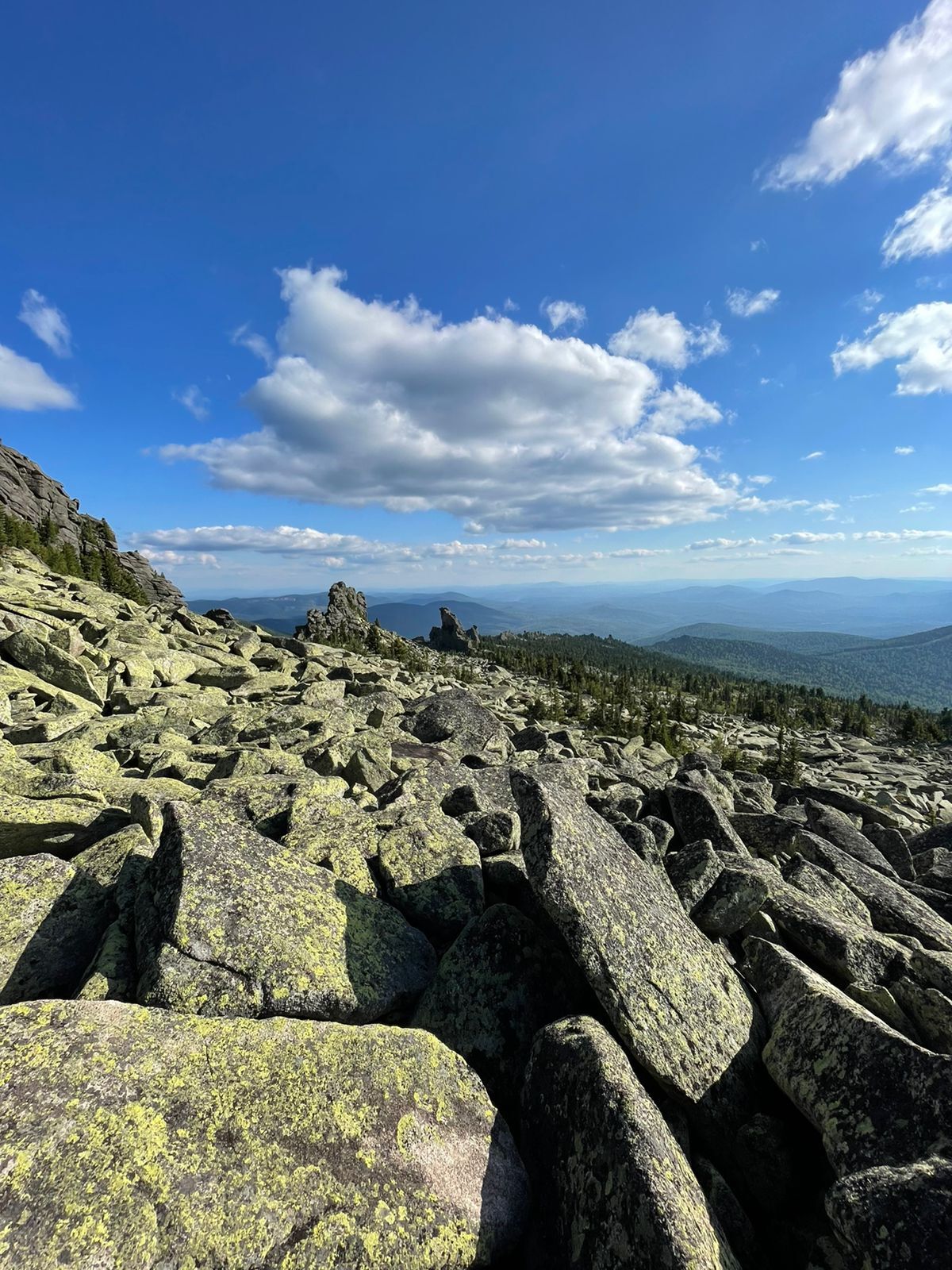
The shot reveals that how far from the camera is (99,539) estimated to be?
121m

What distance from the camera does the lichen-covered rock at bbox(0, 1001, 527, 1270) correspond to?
369cm

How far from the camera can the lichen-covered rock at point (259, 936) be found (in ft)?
19.4

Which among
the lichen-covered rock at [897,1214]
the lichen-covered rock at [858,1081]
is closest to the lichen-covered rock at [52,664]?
the lichen-covered rock at [858,1081]

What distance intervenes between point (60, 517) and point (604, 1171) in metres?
149

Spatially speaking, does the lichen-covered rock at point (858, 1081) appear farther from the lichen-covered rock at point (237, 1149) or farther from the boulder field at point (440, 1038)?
the lichen-covered rock at point (237, 1149)

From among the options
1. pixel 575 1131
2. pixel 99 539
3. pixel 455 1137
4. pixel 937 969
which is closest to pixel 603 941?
pixel 575 1131

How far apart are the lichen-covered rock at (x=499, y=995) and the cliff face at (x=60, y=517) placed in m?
111

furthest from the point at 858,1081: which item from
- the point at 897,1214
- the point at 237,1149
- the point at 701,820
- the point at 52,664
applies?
the point at 52,664

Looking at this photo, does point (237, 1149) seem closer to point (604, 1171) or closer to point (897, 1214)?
point (604, 1171)

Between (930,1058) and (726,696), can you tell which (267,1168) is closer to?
(930,1058)

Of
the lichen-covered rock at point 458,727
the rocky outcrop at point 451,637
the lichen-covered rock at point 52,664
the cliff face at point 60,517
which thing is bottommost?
the rocky outcrop at point 451,637

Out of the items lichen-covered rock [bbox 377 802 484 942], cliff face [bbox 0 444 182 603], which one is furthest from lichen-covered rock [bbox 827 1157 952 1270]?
cliff face [bbox 0 444 182 603]

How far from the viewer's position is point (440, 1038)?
250 inches

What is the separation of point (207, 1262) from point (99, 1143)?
3.68ft
